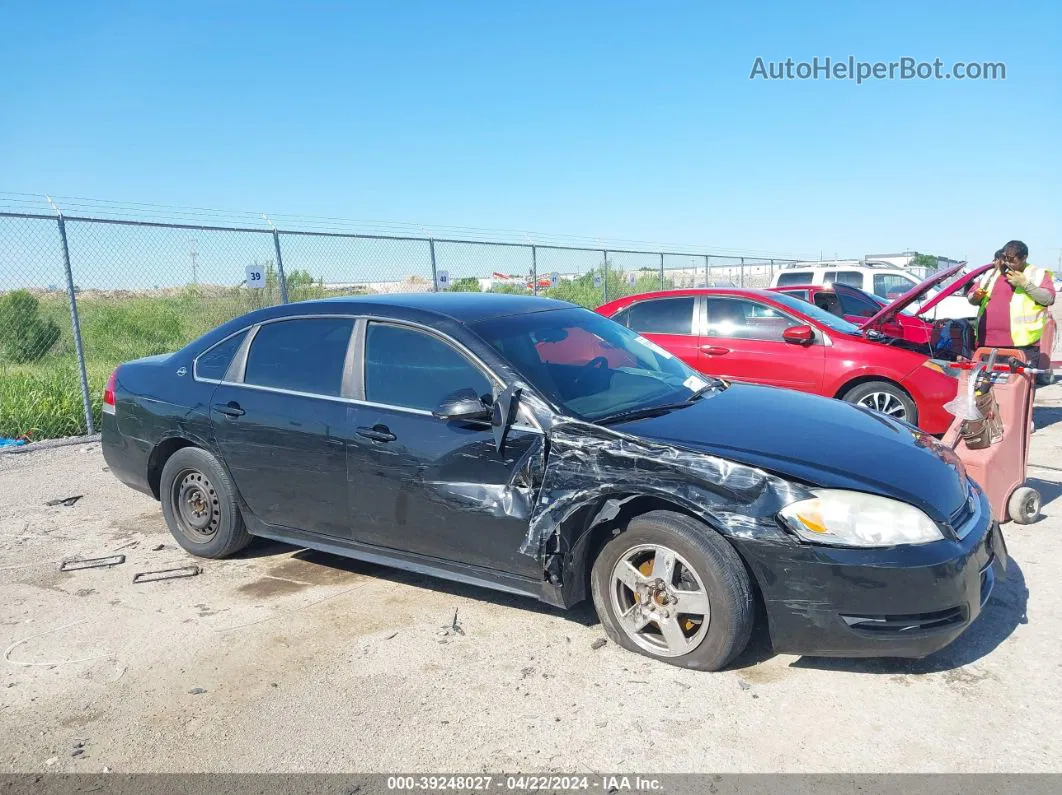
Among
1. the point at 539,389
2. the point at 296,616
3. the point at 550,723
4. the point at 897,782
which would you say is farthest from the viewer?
the point at 296,616

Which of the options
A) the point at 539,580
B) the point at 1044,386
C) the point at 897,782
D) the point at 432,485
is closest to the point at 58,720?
the point at 432,485

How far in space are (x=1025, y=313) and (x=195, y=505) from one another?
6.47m

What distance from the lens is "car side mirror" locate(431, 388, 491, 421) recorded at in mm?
3756

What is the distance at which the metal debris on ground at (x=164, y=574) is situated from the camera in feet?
15.6

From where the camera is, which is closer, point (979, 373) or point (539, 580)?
point (539, 580)

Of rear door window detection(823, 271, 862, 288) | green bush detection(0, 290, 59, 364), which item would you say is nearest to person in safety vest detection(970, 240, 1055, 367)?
rear door window detection(823, 271, 862, 288)

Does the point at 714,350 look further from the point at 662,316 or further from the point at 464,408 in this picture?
the point at 464,408

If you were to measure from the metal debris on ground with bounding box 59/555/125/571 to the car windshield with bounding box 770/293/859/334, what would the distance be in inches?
247

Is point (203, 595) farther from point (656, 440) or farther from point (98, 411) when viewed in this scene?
point (98, 411)

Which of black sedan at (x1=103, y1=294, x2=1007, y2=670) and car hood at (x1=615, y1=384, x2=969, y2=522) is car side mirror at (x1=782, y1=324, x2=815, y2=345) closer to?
black sedan at (x1=103, y1=294, x2=1007, y2=670)

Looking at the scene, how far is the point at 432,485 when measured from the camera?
397 cm

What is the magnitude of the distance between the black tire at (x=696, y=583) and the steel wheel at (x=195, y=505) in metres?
2.55

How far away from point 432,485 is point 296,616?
1.03 metres

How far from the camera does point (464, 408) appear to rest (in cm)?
376
